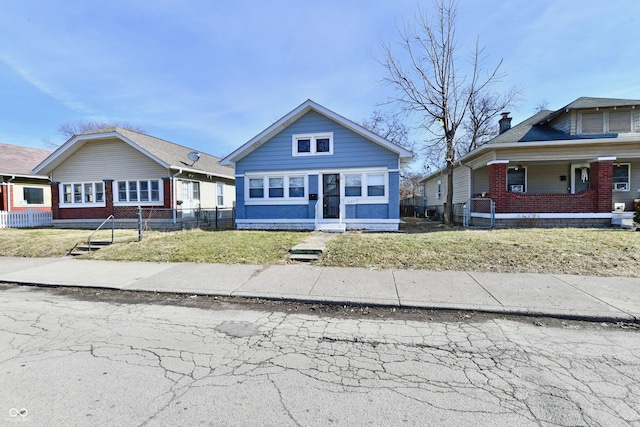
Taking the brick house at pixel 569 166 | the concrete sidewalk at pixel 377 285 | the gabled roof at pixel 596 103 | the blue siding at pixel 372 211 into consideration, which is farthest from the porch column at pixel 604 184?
the blue siding at pixel 372 211

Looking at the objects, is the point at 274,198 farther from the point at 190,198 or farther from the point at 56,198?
the point at 56,198

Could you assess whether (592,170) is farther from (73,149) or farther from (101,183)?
(73,149)

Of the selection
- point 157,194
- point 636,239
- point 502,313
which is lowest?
point 502,313

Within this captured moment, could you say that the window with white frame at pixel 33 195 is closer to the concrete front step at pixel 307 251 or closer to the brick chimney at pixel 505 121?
the concrete front step at pixel 307 251

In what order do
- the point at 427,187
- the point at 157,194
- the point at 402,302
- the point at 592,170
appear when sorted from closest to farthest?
the point at 402,302 < the point at 592,170 < the point at 157,194 < the point at 427,187

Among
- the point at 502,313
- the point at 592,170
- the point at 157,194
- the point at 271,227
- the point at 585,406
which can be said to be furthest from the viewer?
the point at 157,194

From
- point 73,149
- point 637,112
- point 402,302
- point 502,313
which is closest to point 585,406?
point 502,313

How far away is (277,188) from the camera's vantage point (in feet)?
47.8

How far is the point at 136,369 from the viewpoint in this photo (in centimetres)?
322

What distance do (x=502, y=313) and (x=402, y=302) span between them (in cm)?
148

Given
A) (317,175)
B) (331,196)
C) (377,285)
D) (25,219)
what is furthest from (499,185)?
(25,219)

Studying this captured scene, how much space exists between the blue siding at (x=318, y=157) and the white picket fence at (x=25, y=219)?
13.4 metres

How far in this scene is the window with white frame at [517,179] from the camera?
1549cm

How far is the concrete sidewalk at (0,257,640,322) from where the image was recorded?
4973mm
